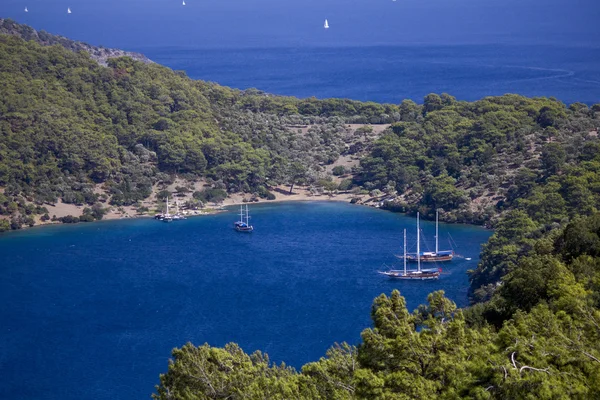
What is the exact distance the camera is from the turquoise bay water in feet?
125

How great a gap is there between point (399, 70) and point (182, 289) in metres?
82.1

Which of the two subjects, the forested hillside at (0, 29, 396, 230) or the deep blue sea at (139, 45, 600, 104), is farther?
the deep blue sea at (139, 45, 600, 104)

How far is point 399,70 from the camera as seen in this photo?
406 feet

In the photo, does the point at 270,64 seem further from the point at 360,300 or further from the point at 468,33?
the point at 360,300

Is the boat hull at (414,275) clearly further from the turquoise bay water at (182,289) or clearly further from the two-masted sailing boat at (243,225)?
the two-masted sailing boat at (243,225)

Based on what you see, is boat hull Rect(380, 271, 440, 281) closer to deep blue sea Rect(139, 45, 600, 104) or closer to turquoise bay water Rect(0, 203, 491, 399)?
turquoise bay water Rect(0, 203, 491, 399)

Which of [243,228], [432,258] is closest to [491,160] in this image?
[432,258]

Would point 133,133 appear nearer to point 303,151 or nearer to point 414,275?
point 303,151

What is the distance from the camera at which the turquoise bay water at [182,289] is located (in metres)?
38.0

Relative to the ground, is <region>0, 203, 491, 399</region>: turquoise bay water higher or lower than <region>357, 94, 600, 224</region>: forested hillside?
lower

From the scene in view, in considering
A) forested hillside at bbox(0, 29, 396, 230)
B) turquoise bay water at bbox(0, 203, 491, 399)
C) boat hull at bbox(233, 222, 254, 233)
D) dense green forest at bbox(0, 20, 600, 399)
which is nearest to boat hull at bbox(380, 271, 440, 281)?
turquoise bay water at bbox(0, 203, 491, 399)

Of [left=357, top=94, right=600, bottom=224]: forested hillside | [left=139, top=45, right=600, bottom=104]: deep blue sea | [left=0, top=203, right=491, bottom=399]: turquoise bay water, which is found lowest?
[left=0, top=203, right=491, bottom=399]: turquoise bay water

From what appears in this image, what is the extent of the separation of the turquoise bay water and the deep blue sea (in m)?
47.1

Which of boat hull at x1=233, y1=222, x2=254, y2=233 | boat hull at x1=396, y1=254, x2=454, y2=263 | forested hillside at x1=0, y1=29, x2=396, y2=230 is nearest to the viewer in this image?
boat hull at x1=396, y1=254, x2=454, y2=263
